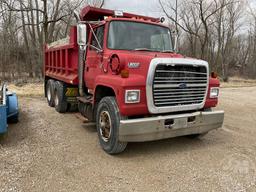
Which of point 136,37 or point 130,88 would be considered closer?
point 130,88

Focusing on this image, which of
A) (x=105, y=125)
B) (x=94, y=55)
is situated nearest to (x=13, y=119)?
(x=94, y=55)

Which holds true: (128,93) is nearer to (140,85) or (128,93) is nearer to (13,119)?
(140,85)

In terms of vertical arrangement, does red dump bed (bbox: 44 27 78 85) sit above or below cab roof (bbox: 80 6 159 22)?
below

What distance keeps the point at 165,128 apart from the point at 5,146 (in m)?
2.96

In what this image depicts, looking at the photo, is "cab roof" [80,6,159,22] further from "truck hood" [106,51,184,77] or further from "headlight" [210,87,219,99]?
"headlight" [210,87,219,99]

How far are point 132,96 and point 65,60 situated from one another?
375 cm

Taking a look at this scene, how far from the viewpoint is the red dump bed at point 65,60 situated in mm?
6805

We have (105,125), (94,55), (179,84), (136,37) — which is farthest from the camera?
(94,55)

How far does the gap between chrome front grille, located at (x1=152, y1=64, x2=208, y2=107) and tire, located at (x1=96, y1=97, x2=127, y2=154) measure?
28.1 inches

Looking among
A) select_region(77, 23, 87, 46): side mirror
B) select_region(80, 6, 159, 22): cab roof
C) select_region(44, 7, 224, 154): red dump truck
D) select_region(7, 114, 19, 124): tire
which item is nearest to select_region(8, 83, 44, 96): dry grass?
select_region(7, 114, 19, 124): tire

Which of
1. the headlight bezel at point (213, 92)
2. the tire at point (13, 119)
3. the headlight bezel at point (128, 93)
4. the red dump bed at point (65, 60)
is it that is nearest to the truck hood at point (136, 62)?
the headlight bezel at point (128, 93)

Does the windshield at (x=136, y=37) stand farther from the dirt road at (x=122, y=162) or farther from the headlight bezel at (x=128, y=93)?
the dirt road at (x=122, y=162)

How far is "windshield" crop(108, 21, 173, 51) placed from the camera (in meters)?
5.15

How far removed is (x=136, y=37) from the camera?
5348mm
